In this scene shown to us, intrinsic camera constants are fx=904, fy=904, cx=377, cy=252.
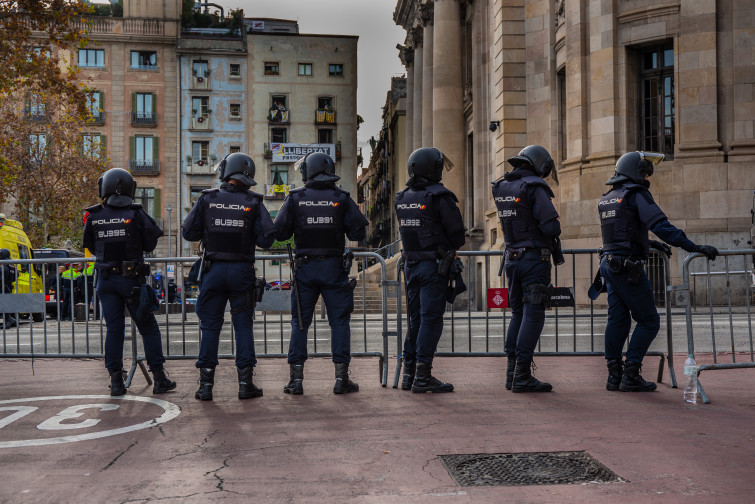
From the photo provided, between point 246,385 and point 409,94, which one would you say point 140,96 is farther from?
point 246,385

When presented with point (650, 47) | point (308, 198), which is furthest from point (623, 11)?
point (308, 198)

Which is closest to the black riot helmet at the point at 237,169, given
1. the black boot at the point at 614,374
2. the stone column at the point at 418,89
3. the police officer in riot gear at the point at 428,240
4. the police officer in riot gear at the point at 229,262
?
the police officer in riot gear at the point at 229,262

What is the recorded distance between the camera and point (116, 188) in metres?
7.91

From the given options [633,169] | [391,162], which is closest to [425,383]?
[633,169]

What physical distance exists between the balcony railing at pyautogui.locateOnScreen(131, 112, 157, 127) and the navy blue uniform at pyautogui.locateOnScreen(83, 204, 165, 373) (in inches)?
2240

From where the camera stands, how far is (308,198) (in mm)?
7781

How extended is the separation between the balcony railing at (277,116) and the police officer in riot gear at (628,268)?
5886cm

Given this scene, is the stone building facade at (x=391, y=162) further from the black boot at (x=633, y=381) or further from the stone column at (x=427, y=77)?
the black boot at (x=633, y=381)

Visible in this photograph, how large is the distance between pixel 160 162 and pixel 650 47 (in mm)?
46076

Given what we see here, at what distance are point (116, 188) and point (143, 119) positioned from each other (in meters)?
57.1

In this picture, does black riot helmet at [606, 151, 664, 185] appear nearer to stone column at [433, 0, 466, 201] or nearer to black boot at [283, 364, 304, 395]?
black boot at [283, 364, 304, 395]

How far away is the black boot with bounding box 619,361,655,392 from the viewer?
758 cm

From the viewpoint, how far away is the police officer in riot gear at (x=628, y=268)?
7.52 m

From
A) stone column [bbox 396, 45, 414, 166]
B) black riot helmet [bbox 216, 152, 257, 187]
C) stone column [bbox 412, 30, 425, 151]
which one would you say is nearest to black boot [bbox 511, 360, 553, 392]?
black riot helmet [bbox 216, 152, 257, 187]
